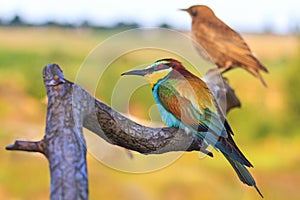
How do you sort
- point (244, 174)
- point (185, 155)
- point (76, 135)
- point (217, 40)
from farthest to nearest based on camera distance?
point (185, 155) → point (217, 40) → point (244, 174) → point (76, 135)

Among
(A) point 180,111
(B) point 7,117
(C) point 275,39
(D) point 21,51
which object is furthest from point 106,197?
(A) point 180,111

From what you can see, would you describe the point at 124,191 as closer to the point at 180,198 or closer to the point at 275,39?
the point at 180,198

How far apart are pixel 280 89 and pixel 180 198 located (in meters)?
1.25

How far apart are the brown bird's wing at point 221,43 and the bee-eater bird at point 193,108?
0.47m

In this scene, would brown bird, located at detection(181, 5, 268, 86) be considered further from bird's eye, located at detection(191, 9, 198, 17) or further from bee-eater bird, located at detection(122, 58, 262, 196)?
bee-eater bird, located at detection(122, 58, 262, 196)

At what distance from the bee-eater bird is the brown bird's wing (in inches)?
18.3

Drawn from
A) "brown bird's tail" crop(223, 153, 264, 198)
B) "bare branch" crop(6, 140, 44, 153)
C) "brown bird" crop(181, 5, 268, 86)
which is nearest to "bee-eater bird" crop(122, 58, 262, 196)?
"brown bird's tail" crop(223, 153, 264, 198)

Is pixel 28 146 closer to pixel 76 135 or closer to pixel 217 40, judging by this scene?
pixel 76 135

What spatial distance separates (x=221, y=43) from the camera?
118 centimetres

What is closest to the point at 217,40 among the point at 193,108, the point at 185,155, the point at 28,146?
the point at 193,108

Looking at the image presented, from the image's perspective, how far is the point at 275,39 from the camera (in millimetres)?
4180

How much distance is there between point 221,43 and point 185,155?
1.96 meters

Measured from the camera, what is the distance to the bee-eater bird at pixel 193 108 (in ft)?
2.21

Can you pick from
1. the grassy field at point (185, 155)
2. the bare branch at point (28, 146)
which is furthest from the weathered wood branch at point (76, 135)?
the grassy field at point (185, 155)
